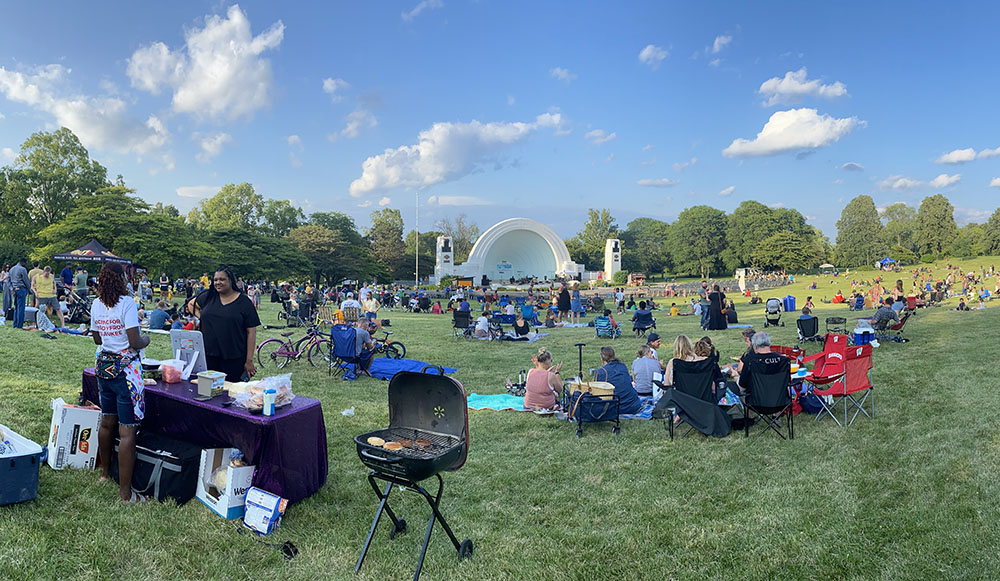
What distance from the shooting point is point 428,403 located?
11.0ft

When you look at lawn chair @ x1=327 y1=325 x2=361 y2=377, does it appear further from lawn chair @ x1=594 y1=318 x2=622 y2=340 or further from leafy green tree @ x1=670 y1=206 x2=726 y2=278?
leafy green tree @ x1=670 y1=206 x2=726 y2=278

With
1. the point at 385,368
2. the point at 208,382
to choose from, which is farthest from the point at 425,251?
the point at 208,382

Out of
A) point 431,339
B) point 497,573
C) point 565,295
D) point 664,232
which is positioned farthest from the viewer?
point 664,232

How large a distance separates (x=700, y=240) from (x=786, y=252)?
12.1m

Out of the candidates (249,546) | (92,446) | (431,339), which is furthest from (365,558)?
(431,339)

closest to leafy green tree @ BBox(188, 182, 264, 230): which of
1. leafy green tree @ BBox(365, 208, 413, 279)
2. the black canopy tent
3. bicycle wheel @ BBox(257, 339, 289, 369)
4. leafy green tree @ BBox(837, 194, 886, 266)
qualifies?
leafy green tree @ BBox(365, 208, 413, 279)

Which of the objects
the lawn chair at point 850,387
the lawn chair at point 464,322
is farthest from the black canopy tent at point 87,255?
the lawn chair at point 850,387

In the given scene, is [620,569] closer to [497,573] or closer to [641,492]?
[497,573]

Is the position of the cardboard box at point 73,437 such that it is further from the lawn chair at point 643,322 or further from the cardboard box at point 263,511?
the lawn chair at point 643,322

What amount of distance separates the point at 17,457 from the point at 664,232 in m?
95.5

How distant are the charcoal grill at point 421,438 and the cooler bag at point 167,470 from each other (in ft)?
5.42

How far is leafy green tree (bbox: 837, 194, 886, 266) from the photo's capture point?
74500 mm

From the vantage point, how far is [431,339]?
15836 mm

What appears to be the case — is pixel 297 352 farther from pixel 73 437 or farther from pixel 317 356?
pixel 73 437
